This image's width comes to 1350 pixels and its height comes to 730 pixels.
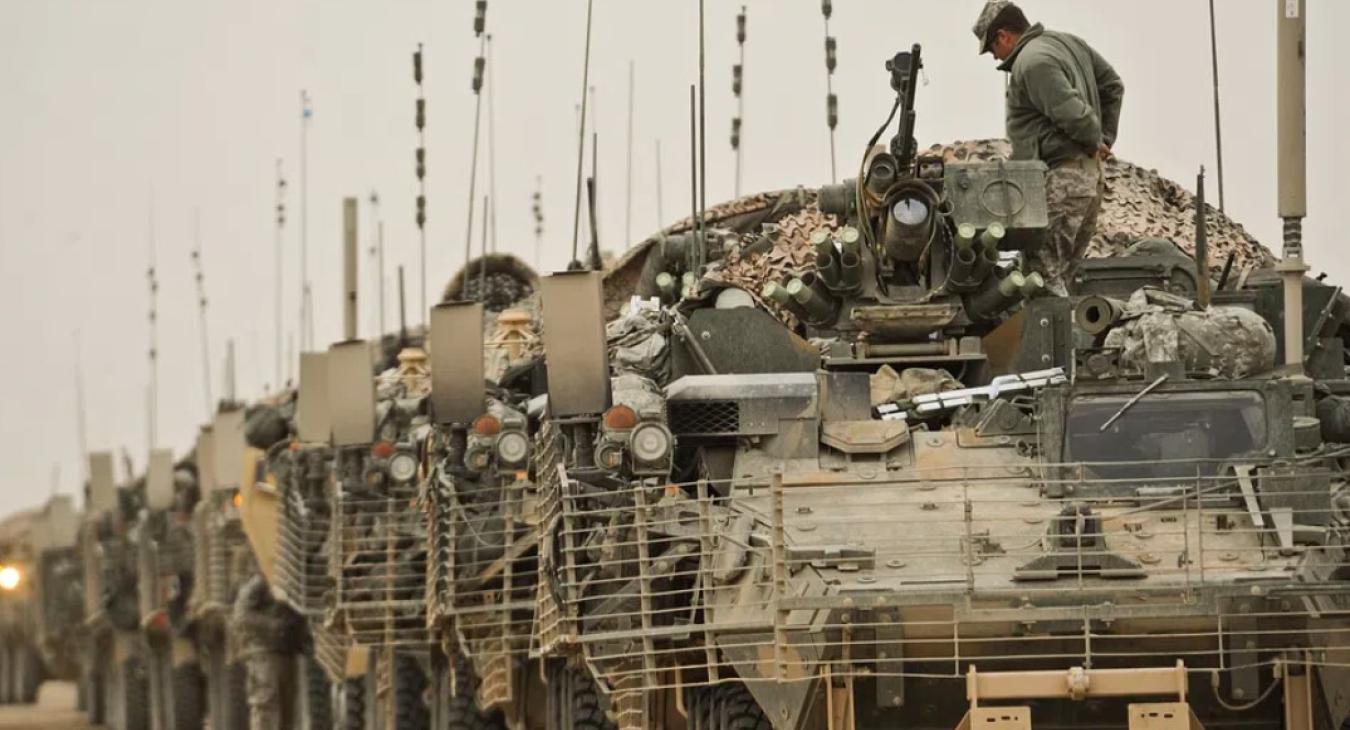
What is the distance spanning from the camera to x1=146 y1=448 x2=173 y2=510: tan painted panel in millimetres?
48406

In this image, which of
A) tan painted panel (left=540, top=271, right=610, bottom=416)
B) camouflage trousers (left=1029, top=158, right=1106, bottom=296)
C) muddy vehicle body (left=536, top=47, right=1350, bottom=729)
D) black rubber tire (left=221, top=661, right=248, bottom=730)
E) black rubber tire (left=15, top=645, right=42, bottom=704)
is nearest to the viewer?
muddy vehicle body (left=536, top=47, right=1350, bottom=729)

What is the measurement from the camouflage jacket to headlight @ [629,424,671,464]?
560 cm

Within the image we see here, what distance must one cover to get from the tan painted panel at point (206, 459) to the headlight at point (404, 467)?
11.0 metres

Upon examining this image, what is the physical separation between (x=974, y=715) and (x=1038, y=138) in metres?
8.63

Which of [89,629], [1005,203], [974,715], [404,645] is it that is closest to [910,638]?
[974,715]

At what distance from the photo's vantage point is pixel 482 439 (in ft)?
96.5

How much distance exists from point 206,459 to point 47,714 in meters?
13.4

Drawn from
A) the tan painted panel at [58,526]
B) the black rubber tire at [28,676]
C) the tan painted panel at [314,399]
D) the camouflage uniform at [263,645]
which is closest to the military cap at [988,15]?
the tan painted panel at [314,399]

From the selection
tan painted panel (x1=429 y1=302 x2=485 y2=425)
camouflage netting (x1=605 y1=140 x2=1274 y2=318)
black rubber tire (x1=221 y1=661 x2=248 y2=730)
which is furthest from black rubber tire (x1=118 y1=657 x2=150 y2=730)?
tan painted panel (x1=429 y1=302 x2=485 y2=425)

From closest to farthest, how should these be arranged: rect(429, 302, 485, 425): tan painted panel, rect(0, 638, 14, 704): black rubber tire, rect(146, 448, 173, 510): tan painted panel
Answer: rect(429, 302, 485, 425): tan painted panel
rect(146, 448, 173, 510): tan painted panel
rect(0, 638, 14, 704): black rubber tire

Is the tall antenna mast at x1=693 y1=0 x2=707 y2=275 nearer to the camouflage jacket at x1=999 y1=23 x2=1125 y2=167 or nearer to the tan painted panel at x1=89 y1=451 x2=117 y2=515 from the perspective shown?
the camouflage jacket at x1=999 y1=23 x2=1125 y2=167

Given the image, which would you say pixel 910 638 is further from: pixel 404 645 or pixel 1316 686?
pixel 404 645

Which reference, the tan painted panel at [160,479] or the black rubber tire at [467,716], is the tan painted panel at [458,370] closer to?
the black rubber tire at [467,716]

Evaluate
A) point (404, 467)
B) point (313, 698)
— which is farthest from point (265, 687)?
point (404, 467)
